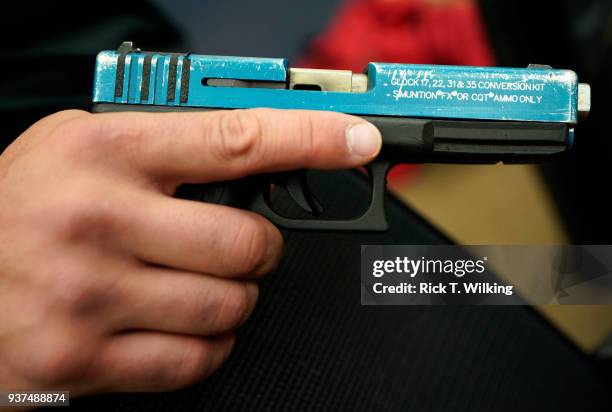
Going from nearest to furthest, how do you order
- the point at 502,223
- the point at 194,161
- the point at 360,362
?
the point at 194,161
the point at 360,362
the point at 502,223

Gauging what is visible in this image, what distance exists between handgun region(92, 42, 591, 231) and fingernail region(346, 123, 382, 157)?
0.04 m

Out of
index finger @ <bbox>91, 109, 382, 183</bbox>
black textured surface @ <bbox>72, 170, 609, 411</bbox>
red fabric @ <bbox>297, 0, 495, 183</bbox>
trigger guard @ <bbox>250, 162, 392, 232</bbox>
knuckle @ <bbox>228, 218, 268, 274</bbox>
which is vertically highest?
red fabric @ <bbox>297, 0, 495, 183</bbox>

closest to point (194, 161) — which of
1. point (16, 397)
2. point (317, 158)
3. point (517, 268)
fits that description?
point (317, 158)

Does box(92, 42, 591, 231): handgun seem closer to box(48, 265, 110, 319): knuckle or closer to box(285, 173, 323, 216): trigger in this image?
box(285, 173, 323, 216): trigger

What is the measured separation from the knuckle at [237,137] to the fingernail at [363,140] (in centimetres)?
9

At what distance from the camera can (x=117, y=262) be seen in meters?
0.54

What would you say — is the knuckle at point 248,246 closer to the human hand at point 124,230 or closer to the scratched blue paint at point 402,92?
the human hand at point 124,230

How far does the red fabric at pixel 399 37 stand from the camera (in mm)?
1483

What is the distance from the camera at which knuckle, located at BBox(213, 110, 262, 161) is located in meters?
0.51

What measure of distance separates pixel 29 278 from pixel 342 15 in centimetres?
122

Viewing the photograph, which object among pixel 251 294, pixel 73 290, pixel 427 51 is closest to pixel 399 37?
pixel 427 51

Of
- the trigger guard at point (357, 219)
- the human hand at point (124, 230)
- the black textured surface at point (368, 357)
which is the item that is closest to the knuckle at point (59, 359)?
the human hand at point (124, 230)

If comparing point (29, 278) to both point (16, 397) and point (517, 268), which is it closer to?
point (16, 397)

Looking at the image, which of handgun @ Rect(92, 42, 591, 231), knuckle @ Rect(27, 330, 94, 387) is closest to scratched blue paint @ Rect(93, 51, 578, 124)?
handgun @ Rect(92, 42, 591, 231)
